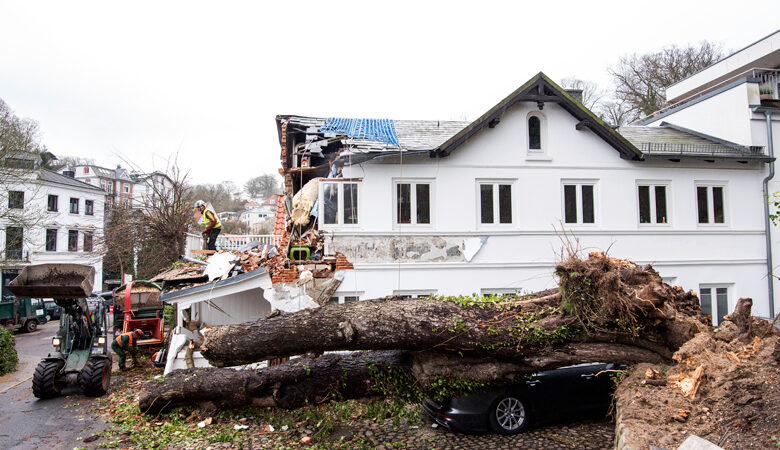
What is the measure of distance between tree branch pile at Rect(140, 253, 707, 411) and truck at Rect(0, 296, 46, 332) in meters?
20.3

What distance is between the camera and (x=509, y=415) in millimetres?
6910

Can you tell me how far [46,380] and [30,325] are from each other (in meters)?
16.5

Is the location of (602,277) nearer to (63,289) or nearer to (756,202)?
(63,289)

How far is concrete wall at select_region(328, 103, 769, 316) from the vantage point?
12.1 m

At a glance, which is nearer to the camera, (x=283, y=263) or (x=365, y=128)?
(x=283, y=263)

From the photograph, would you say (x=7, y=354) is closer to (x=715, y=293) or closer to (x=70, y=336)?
(x=70, y=336)

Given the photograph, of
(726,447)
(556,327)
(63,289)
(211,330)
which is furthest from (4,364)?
(726,447)

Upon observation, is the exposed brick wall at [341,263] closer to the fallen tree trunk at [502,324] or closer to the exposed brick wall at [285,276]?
the exposed brick wall at [285,276]

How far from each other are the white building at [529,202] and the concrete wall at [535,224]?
3 centimetres

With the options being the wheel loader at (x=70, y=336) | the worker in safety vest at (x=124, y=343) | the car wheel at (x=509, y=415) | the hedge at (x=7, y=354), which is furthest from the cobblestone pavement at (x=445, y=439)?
the hedge at (x=7, y=354)

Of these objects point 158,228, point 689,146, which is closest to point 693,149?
point 689,146

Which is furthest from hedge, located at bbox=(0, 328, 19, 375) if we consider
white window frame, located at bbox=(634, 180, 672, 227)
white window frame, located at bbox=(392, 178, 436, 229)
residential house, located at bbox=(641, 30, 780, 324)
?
residential house, located at bbox=(641, 30, 780, 324)

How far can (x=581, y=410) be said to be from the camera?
7180mm

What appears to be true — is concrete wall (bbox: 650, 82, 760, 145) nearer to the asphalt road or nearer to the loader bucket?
the asphalt road
